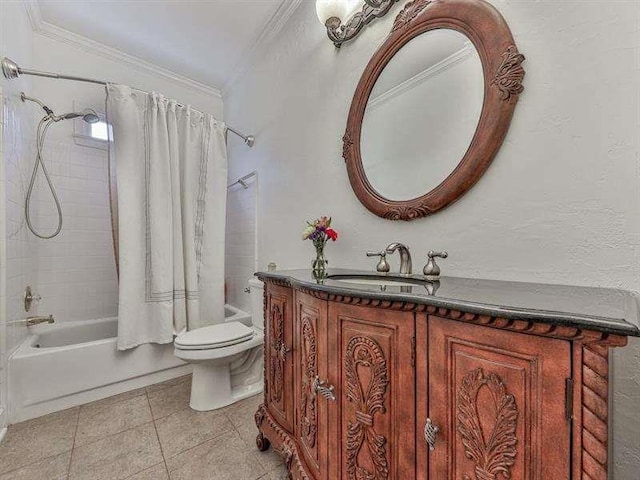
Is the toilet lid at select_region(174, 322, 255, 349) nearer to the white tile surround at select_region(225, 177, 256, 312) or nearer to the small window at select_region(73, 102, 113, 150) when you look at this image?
the white tile surround at select_region(225, 177, 256, 312)

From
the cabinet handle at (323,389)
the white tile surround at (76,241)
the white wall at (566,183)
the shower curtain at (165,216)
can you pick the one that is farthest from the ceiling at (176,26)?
the cabinet handle at (323,389)

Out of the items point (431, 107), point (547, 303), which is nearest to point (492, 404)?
point (547, 303)

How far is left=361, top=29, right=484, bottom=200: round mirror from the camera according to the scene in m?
1.02

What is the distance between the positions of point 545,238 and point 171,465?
1787 millimetres

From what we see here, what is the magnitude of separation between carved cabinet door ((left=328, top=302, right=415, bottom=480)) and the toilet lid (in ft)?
3.22

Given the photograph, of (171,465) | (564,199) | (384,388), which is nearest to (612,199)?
(564,199)

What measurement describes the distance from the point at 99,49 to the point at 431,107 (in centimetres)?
291

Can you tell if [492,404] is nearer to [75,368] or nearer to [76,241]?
[75,368]

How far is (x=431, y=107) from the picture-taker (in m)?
1.13

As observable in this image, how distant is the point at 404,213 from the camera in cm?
119

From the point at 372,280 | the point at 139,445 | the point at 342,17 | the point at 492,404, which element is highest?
the point at 342,17

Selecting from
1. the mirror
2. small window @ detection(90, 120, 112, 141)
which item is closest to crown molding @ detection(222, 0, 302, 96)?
the mirror

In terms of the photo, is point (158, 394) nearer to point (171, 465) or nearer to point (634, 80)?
point (171, 465)

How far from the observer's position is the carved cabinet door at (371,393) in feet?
2.21
